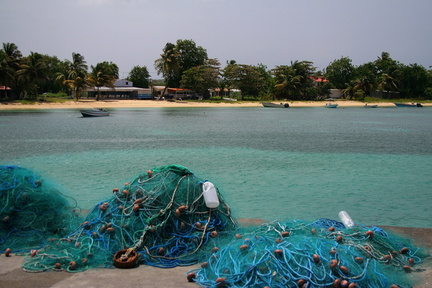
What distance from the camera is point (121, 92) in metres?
91.8

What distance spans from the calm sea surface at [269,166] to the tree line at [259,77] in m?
52.7

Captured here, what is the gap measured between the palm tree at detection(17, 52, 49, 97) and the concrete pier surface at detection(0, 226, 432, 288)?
66.9 m

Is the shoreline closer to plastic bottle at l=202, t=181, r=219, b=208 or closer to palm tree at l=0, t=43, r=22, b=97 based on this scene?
palm tree at l=0, t=43, r=22, b=97

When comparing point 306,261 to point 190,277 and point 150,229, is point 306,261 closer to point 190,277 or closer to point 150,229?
point 190,277

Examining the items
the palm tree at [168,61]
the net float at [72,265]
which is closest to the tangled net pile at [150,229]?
the net float at [72,265]

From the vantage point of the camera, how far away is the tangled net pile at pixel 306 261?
12.8 feet

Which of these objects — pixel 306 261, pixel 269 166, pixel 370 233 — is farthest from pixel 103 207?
pixel 269 166

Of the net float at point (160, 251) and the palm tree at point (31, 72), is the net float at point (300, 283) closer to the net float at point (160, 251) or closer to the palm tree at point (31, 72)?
the net float at point (160, 251)

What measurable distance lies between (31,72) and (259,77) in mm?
45420

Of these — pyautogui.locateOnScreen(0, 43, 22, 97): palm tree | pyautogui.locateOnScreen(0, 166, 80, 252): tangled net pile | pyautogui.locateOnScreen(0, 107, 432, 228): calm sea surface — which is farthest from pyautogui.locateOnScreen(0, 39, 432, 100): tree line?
pyautogui.locateOnScreen(0, 166, 80, 252): tangled net pile

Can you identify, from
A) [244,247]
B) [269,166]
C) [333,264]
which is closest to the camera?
[333,264]

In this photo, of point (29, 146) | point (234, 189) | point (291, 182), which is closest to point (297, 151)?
point (291, 182)

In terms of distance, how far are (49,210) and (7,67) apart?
2520 inches

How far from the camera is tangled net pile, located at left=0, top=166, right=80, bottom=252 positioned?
551 cm
